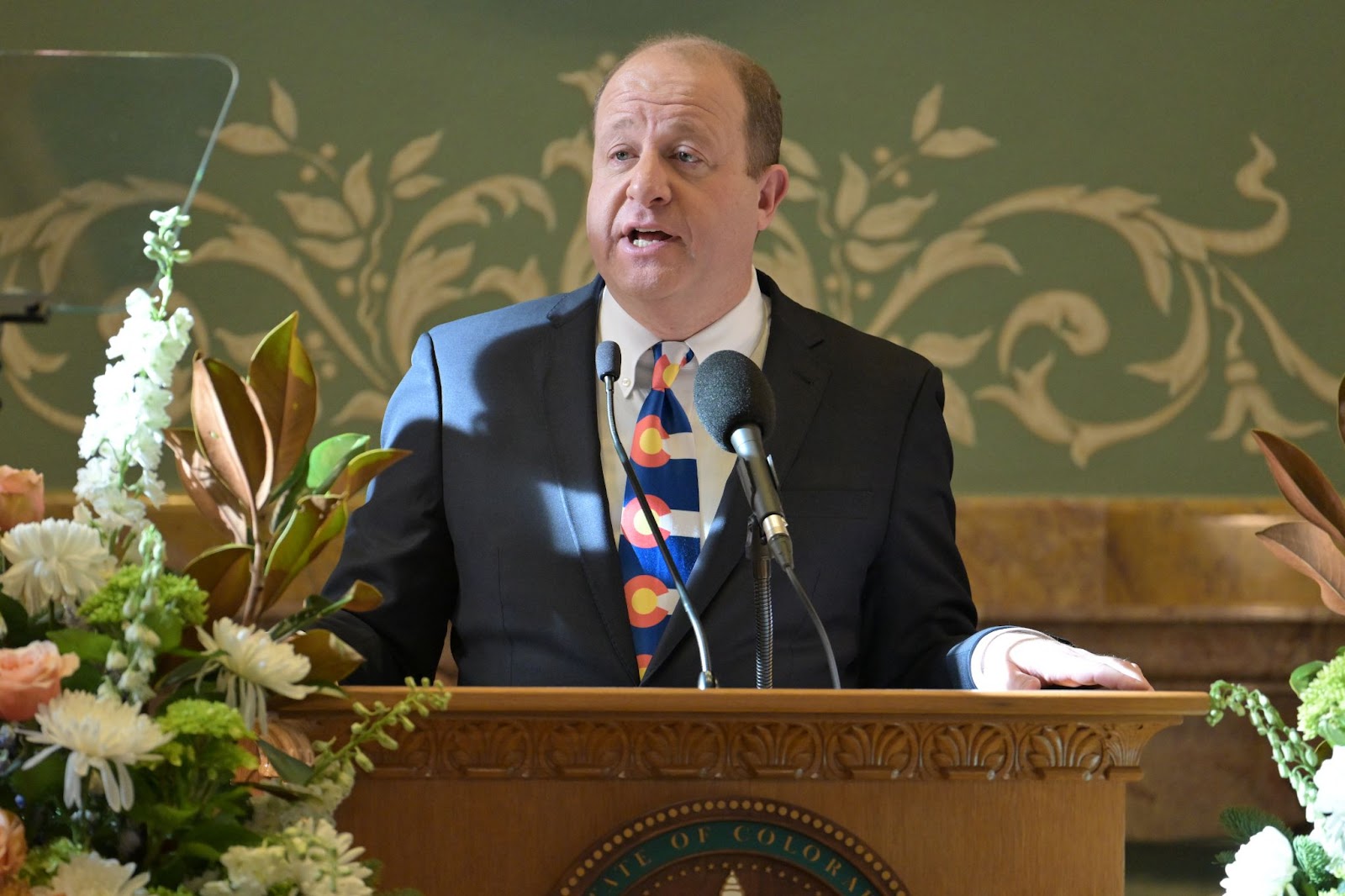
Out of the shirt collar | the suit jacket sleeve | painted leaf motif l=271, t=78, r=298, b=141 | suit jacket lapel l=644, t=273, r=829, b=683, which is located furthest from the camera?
painted leaf motif l=271, t=78, r=298, b=141

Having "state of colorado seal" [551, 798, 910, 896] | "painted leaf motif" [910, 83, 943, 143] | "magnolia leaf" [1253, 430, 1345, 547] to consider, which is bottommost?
"state of colorado seal" [551, 798, 910, 896]

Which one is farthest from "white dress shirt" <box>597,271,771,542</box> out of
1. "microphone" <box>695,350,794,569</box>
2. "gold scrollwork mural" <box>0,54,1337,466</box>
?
"gold scrollwork mural" <box>0,54,1337,466</box>

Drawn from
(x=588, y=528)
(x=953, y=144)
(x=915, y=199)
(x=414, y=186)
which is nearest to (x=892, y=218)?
(x=915, y=199)

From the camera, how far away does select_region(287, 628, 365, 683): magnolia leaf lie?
1321 mm

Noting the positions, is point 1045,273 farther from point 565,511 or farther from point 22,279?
point 22,279

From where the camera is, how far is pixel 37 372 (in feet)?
12.4

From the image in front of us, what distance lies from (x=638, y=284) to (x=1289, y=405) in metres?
2.41

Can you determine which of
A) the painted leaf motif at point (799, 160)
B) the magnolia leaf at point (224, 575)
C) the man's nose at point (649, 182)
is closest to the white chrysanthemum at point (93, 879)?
the magnolia leaf at point (224, 575)

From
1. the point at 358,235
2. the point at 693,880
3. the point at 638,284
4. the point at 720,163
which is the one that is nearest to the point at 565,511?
the point at 638,284

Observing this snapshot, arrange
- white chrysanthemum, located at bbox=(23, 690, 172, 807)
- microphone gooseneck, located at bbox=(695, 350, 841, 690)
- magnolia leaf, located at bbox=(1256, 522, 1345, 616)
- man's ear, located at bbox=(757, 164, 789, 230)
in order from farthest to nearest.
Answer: man's ear, located at bbox=(757, 164, 789, 230) < microphone gooseneck, located at bbox=(695, 350, 841, 690) < magnolia leaf, located at bbox=(1256, 522, 1345, 616) < white chrysanthemum, located at bbox=(23, 690, 172, 807)

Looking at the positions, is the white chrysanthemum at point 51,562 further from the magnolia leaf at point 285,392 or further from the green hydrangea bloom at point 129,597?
the magnolia leaf at point 285,392

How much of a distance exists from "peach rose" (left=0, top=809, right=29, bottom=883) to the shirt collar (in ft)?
3.97

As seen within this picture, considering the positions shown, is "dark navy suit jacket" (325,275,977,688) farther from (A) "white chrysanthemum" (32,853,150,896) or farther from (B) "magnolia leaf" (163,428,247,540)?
(A) "white chrysanthemum" (32,853,150,896)

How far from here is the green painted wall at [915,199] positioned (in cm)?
382
